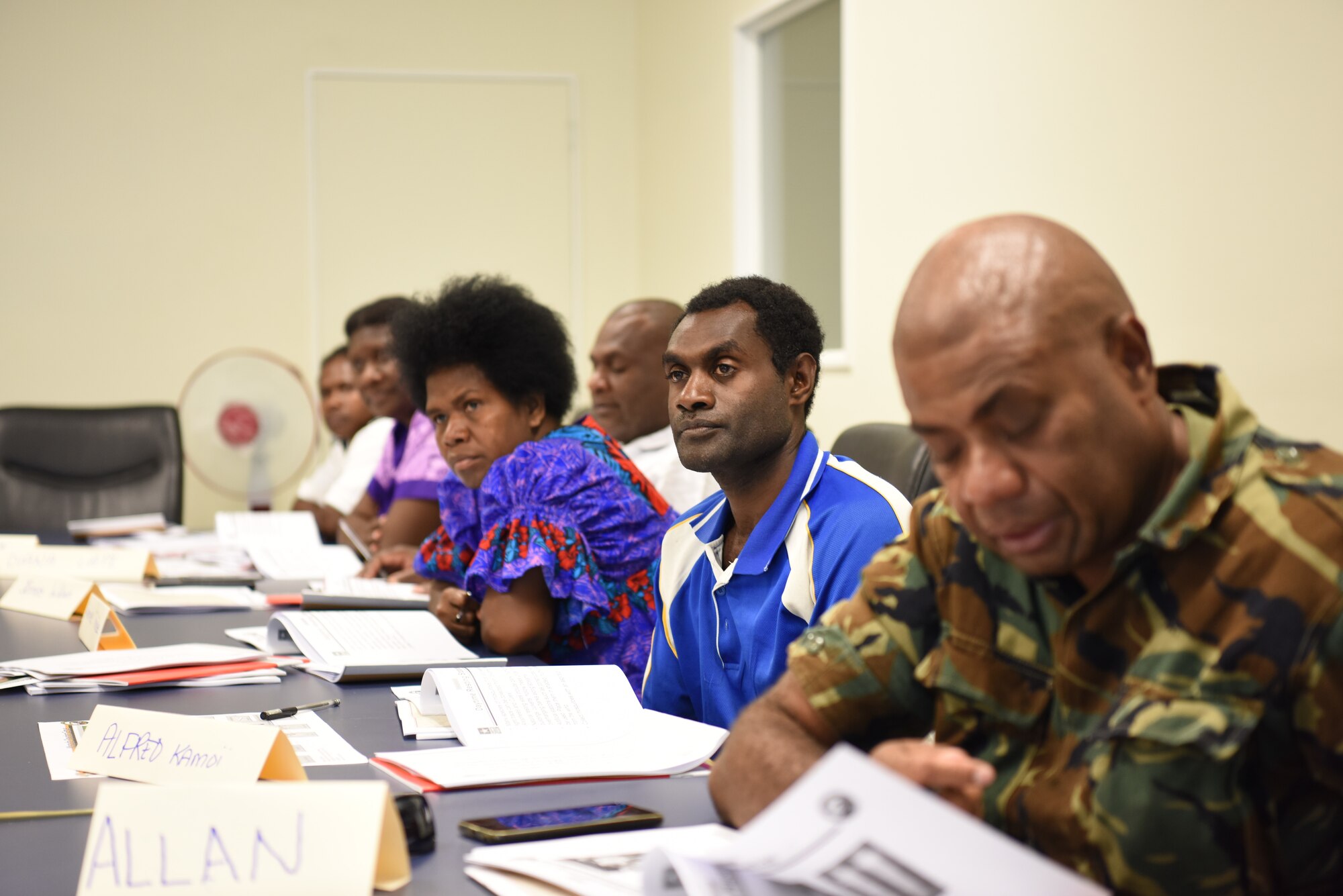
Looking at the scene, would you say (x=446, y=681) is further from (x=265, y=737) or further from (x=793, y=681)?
(x=793, y=681)

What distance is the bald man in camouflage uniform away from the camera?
782 mm

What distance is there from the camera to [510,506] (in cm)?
202

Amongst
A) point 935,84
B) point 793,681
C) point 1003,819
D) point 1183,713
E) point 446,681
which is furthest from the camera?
point 935,84

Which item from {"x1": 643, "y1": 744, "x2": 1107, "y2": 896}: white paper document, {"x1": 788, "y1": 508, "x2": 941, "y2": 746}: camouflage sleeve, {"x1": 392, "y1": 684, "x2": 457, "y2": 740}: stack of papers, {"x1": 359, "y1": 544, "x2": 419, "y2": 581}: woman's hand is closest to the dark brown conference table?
{"x1": 392, "y1": 684, "x2": 457, "y2": 740}: stack of papers

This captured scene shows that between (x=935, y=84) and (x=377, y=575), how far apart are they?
74.6 inches

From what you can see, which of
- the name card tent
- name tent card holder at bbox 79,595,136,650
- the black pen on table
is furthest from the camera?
the name card tent

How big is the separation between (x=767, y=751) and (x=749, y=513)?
0.74 meters

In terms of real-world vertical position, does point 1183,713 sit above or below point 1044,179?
below

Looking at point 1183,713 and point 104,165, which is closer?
point 1183,713

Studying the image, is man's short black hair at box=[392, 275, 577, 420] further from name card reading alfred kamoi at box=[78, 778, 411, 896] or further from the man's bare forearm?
name card reading alfred kamoi at box=[78, 778, 411, 896]

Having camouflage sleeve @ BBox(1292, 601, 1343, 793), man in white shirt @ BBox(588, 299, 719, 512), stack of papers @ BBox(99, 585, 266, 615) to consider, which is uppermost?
man in white shirt @ BBox(588, 299, 719, 512)

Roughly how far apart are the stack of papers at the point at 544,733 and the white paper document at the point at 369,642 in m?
0.25

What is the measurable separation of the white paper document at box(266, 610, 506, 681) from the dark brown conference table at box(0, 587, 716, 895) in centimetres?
3

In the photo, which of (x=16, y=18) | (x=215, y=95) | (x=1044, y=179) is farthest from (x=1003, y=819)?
(x=16, y=18)
